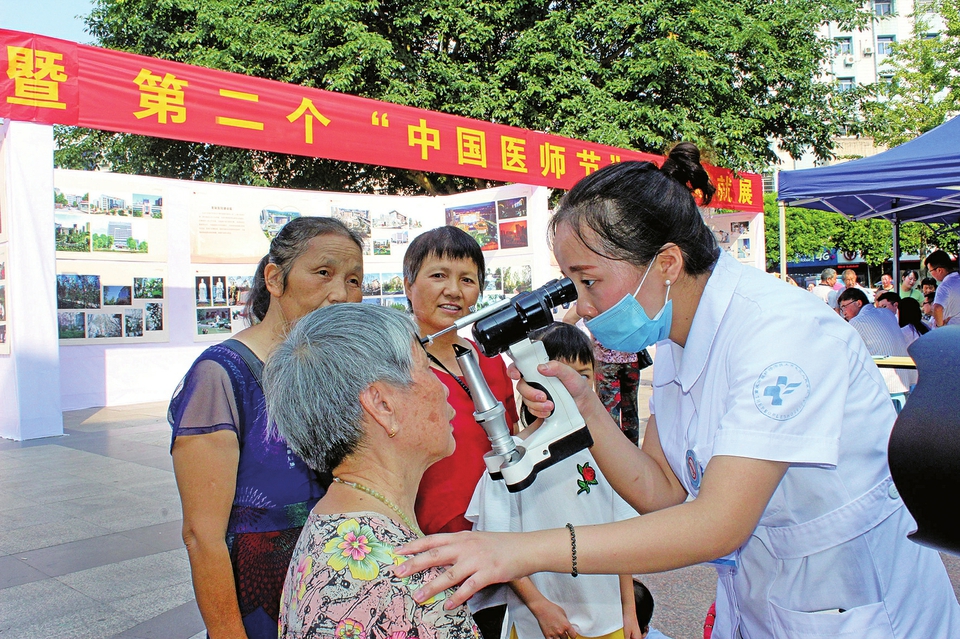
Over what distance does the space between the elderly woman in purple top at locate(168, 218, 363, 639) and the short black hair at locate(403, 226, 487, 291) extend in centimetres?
94

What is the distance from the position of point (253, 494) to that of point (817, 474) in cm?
127

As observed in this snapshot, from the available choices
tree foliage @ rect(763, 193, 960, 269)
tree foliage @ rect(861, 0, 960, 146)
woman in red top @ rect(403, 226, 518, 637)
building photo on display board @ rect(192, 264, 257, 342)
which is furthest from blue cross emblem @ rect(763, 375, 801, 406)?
tree foliage @ rect(763, 193, 960, 269)

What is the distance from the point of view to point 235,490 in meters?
1.74

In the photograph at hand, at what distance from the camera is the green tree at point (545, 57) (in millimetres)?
13812

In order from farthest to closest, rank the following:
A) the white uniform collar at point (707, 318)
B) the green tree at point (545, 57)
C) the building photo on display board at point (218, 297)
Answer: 1. the green tree at point (545, 57)
2. the building photo on display board at point (218, 297)
3. the white uniform collar at point (707, 318)

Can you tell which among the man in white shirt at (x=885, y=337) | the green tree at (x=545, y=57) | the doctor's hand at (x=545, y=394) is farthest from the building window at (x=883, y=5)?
the doctor's hand at (x=545, y=394)

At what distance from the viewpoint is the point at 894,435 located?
70 cm

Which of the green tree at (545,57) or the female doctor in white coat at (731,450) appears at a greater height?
the green tree at (545,57)

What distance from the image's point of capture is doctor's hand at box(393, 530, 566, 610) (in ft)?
3.73

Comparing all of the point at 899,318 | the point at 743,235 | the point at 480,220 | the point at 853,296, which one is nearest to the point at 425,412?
the point at 899,318

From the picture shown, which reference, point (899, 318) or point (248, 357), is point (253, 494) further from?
point (899, 318)

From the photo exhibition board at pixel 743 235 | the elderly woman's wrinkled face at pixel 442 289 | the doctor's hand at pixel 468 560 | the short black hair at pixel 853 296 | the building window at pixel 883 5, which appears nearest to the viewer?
the doctor's hand at pixel 468 560

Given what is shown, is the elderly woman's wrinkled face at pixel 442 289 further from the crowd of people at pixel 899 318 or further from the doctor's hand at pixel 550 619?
the crowd of people at pixel 899 318

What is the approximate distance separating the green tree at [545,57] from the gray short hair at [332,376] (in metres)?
12.7
